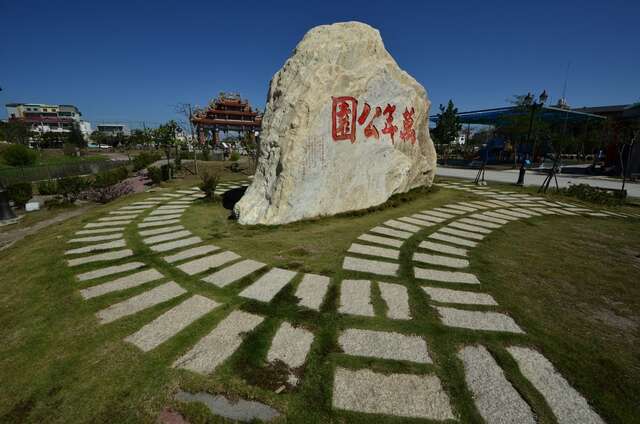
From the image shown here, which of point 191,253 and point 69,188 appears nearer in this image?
point 191,253

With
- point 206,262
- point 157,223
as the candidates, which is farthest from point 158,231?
point 206,262

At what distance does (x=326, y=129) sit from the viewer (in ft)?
22.7

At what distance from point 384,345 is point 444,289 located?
61.9 inches

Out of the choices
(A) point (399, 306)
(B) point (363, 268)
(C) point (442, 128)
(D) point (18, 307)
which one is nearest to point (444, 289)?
(A) point (399, 306)

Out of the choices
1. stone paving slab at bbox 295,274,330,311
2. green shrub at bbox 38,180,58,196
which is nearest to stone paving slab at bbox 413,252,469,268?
stone paving slab at bbox 295,274,330,311

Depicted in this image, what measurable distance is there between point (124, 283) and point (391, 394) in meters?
3.87

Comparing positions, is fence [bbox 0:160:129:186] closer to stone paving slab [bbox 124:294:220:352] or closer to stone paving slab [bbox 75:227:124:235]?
stone paving slab [bbox 75:227:124:235]

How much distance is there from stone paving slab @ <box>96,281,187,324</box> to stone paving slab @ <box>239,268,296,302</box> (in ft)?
2.99

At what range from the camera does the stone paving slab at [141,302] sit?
3.31m

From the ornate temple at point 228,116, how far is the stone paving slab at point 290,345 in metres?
45.6

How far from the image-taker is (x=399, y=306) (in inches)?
137

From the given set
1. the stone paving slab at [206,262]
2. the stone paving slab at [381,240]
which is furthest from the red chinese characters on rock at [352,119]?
the stone paving slab at [206,262]

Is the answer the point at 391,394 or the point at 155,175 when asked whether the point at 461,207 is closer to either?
the point at 391,394

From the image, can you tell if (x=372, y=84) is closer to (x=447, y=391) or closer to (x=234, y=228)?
(x=234, y=228)
